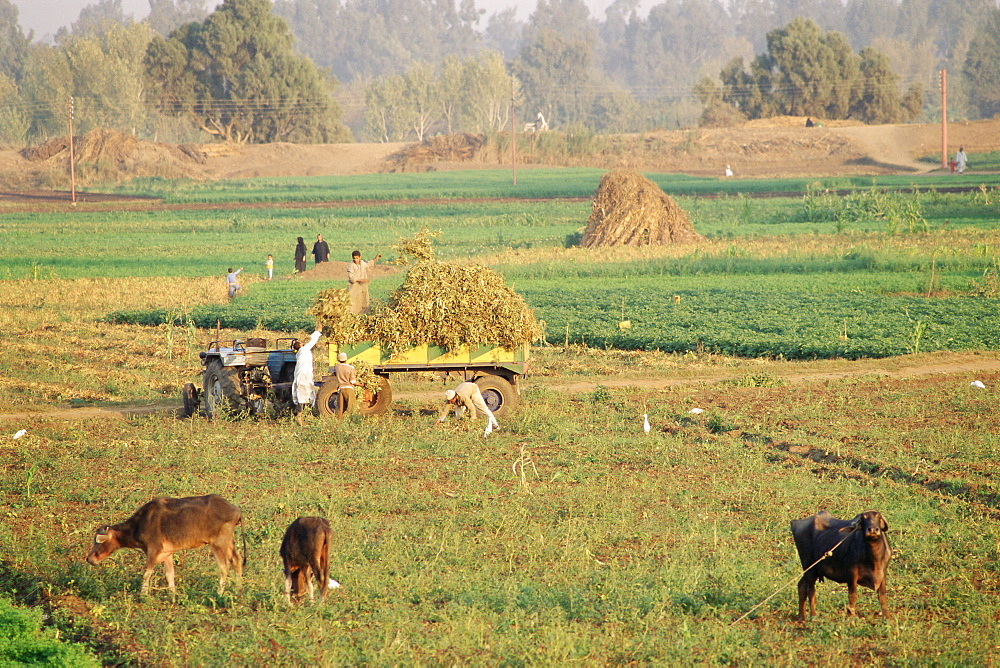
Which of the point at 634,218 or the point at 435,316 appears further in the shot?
the point at 634,218

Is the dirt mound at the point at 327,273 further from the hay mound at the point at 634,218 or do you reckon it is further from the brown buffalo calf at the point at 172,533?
the brown buffalo calf at the point at 172,533

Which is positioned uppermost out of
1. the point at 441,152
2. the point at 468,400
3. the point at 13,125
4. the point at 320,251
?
the point at 13,125

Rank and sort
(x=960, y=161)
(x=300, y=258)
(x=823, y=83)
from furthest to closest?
(x=823, y=83), (x=960, y=161), (x=300, y=258)

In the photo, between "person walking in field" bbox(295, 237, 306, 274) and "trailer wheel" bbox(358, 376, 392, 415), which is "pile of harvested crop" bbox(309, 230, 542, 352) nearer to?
"trailer wheel" bbox(358, 376, 392, 415)

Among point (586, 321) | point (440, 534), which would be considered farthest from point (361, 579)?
point (586, 321)

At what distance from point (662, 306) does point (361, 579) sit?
66.6 feet

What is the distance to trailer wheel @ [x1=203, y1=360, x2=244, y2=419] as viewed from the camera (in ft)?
59.8

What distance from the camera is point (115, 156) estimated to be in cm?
9431

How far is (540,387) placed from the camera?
2092 centimetres

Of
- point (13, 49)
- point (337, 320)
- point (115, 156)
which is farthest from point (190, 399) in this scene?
point (13, 49)

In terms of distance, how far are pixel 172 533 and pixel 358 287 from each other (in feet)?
30.0

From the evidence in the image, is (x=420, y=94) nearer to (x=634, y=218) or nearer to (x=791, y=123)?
(x=791, y=123)

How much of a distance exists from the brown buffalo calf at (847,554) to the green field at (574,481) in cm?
31

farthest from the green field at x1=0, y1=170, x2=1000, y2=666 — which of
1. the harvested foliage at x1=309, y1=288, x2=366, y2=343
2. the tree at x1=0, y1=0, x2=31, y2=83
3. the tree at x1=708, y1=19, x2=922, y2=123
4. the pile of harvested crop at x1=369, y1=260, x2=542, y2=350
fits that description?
the tree at x1=0, y1=0, x2=31, y2=83
